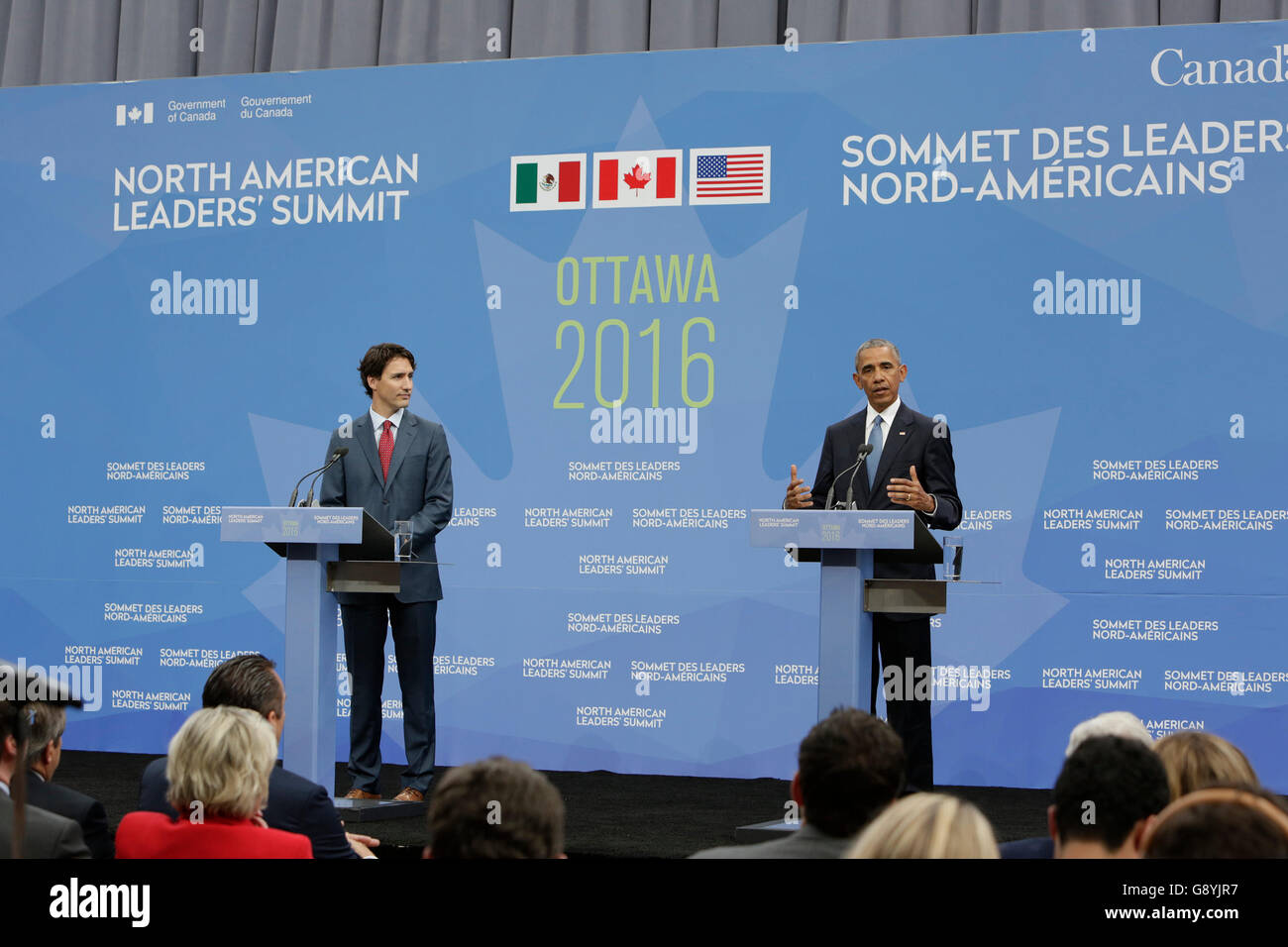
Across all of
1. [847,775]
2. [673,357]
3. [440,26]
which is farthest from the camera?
[440,26]

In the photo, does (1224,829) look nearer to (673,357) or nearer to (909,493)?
(909,493)

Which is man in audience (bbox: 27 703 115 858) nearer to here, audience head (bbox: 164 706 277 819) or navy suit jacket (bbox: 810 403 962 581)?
audience head (bbox: 164 706 277 819)

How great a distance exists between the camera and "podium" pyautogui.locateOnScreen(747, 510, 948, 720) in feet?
14.0

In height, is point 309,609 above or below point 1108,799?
above

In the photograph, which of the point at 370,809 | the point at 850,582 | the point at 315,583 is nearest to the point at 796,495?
the point at 850,582

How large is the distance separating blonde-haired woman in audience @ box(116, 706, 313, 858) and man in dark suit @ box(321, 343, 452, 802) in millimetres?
2758

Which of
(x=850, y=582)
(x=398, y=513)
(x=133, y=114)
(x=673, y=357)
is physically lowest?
(x=850, y=582)

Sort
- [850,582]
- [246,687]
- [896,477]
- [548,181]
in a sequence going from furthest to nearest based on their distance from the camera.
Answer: [548,181] < [896,477] < [850,582] < [246,687]

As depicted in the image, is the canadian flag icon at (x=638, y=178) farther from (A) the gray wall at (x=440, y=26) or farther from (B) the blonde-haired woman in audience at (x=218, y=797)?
(B) the blonde-haired woman in audience at (x=218, y=797)

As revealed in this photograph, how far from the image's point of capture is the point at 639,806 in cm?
557

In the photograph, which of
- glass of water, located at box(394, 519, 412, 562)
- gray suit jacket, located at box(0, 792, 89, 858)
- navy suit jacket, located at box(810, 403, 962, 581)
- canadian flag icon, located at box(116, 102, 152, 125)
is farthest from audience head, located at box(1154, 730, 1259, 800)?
canadian flag icon, located at box(116, 102, 152, 125)

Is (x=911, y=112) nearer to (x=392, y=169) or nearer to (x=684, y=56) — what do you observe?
(x=684, y=56)

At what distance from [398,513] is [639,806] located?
145 centimetres

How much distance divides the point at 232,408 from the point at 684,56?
110 inches
